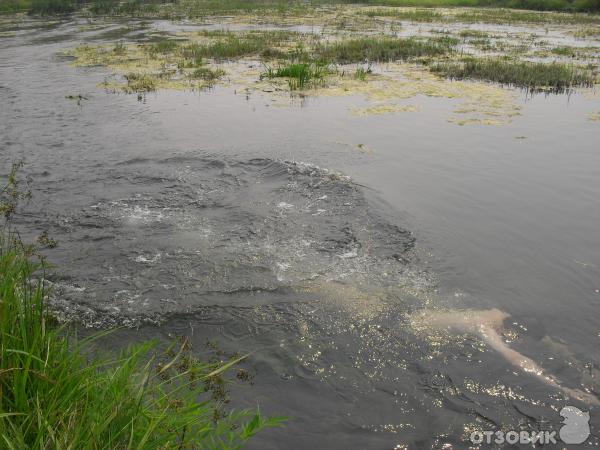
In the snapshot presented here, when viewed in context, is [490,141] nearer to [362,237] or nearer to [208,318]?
[362,237]

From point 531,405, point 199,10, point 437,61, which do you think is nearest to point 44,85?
point 437,61

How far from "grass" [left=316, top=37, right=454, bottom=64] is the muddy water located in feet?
23.4

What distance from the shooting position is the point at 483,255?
5.97m

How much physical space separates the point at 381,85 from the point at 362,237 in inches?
340

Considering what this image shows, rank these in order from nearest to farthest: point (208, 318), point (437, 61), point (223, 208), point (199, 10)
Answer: point (208, 318) → point (223, 208) → point (437, 61) → point (199, 10)

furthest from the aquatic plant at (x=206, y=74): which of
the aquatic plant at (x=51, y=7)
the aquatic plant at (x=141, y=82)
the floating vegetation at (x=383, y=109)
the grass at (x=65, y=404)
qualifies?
the aquatic plant at (x=51, y=7)

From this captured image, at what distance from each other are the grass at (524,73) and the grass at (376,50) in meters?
2.32

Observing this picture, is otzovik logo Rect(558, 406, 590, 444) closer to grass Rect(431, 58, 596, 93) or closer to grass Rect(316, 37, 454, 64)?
grass Rect(431, 58, 596, 93)

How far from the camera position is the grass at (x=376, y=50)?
1744 cm

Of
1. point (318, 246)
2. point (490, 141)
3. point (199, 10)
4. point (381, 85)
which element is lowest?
point (318, 246)

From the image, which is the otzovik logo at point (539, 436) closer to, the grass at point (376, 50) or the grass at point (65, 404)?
the grass at point (65, 404)

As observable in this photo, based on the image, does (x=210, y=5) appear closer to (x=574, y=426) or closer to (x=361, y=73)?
(x=361, y=73)

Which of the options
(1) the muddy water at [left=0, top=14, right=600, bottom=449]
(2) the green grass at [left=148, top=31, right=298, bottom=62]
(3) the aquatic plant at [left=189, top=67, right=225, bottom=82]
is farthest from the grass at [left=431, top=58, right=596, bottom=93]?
(3) the aquatic plant at [left=189, top=67, right=225, bottom=82]

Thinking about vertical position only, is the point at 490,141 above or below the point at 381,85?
below
